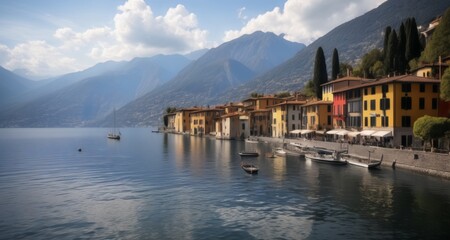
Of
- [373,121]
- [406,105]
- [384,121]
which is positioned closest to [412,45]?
[373,121]

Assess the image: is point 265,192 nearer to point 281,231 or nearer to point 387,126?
point 281,231

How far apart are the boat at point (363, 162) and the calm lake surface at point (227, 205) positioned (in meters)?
1.30

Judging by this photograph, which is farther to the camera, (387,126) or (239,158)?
(239,158)

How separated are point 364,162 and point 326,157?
31.4ft

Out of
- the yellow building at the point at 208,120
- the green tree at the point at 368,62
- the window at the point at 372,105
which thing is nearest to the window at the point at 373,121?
the window at the point at 372,105

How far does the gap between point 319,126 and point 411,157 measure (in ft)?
150

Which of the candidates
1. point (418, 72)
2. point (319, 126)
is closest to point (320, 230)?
point (418, 72)

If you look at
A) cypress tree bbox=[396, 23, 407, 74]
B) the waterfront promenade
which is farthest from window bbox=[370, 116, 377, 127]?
cypress tree bbox=[396, 23, 407, 74]

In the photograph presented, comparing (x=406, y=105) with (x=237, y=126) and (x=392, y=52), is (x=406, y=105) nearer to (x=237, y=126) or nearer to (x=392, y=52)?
(x=392, y=52)

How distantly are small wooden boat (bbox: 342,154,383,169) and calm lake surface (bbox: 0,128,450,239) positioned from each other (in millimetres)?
1282

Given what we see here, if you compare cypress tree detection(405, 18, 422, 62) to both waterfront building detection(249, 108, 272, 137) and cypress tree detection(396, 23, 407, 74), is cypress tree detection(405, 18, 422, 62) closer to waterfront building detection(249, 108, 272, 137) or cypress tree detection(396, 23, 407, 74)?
cypress tree detection(396, 23, 407, 74)

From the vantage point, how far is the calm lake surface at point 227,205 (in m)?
28.1

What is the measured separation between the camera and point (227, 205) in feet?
118

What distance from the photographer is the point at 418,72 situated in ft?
259
